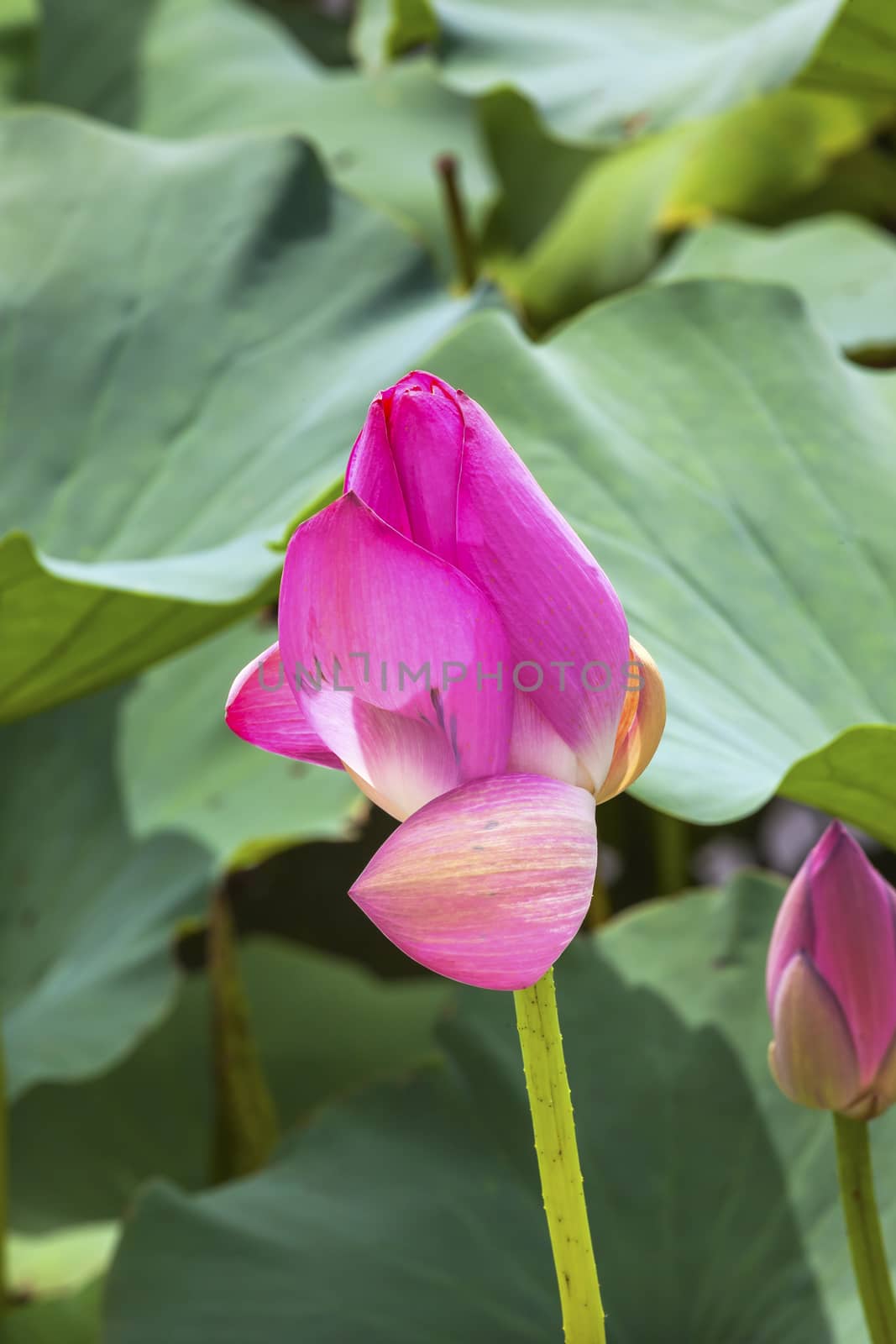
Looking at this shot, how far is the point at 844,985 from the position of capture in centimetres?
45

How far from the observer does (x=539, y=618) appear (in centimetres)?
31

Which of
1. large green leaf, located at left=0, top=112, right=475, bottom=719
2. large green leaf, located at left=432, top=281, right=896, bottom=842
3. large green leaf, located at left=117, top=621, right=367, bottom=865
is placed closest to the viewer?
large green leaf, located at left=432, top=281, right=896, bottom=842

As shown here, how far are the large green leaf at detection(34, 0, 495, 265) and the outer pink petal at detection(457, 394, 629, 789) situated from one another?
4.55 ft

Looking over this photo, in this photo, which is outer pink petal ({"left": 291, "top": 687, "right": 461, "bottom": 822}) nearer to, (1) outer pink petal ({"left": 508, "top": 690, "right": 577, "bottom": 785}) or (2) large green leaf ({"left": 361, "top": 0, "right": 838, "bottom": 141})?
(1) outer pink petal ({"left": 508, "top": 690, "right": 577, "bottom": 785})

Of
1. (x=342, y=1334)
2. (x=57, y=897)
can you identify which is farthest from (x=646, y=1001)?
(x=57, y=897)

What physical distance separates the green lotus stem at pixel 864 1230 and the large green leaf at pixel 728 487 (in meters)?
0.15

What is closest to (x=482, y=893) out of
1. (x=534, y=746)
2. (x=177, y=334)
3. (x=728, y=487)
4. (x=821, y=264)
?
(x=534, y=746)

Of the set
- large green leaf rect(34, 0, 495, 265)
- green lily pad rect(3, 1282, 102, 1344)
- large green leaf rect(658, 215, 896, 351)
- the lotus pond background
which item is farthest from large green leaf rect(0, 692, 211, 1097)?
large green leaf rect(34, 0, 495, 265)

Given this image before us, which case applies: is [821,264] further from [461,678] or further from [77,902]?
[461,678]

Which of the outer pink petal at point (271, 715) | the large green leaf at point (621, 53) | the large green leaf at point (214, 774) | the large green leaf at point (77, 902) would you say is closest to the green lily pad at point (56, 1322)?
the large green leaf at point (77, 902)

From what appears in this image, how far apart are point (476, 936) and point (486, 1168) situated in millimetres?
603

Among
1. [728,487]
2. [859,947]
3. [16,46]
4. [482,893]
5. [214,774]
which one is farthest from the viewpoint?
[16,46]

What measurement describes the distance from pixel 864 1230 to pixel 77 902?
0.77 meters

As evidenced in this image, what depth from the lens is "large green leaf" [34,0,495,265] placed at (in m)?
1.65
